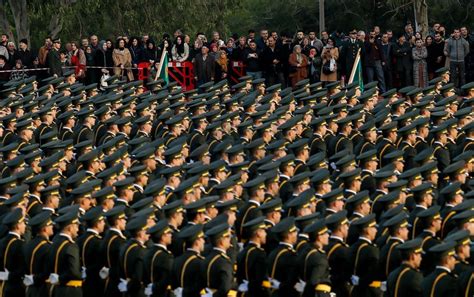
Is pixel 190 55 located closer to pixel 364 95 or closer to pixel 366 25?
pixel 364 95

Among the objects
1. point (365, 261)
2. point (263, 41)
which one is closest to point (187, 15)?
point (263, 41)

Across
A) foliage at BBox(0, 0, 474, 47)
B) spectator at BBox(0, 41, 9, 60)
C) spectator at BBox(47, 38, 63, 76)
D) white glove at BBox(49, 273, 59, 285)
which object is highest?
spectator at BBox(0, 41, 9, 60)

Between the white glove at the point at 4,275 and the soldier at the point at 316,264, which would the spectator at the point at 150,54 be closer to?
the white glove at the point at 4,275

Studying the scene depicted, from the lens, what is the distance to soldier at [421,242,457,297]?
41.1ft

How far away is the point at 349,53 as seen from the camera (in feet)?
95.0

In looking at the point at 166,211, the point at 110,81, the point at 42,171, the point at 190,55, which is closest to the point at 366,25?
the point at 190,55

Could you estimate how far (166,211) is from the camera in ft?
47.5

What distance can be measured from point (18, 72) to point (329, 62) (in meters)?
6.38

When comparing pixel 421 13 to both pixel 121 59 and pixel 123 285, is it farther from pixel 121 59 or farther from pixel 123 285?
pixel 123 285

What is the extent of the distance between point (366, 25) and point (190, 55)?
19.9 meters

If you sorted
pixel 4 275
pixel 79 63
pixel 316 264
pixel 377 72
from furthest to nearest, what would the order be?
1. pixel 79 63
2. pixel 377 72
3. pixel 4 275
4. pixel 316 264

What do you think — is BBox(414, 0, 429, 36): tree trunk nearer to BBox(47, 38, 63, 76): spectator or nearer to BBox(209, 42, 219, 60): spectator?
A: BBox(209, 42, 219, 60): spectator

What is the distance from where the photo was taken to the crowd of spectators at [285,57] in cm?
2869

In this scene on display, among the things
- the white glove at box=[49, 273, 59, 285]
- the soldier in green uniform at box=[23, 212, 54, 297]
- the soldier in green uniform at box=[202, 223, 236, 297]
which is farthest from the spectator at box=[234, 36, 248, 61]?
the soldier in green uniform at box=[202, 223, 236, 297]
